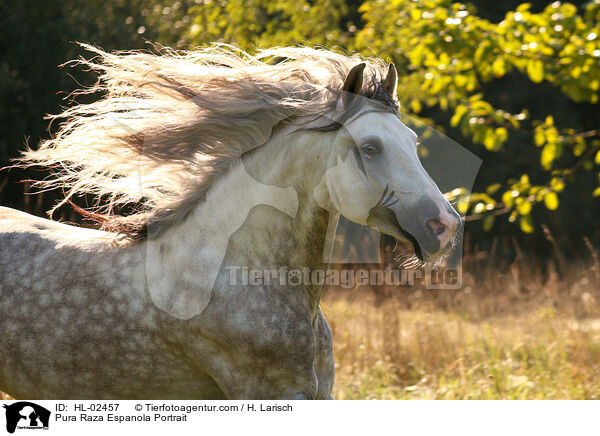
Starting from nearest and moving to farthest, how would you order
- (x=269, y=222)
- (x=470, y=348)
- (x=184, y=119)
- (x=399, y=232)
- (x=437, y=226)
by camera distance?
(x=437, y=226) → (x=399, y=232) → (x=269, y=222) → (x=184, y=119) → (x=470, y=348)

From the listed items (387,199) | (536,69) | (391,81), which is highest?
(391,81)

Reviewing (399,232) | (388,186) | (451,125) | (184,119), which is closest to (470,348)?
(451,125)

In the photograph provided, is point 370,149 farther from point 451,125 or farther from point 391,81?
point 451,125

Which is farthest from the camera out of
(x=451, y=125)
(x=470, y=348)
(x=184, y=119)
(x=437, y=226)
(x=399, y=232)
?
(x=451, y=125)

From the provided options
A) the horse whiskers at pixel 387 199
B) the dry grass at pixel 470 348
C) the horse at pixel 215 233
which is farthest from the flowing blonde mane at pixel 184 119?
the dry grass at pixel 470 348

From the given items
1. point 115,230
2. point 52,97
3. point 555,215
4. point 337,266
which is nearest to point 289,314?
point 115,230

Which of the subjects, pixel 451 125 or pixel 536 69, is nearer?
pixel 536 69

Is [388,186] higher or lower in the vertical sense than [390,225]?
higher

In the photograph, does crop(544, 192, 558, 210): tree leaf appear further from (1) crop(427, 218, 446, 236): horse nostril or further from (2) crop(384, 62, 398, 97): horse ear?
(1) crop(427, 218, 446, 236): horse nostril

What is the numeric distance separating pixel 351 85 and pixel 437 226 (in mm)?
587

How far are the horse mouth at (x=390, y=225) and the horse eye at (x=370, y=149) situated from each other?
0.64ft

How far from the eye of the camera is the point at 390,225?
2230mm

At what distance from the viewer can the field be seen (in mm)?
4457

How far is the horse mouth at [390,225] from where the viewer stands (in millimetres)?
2199
